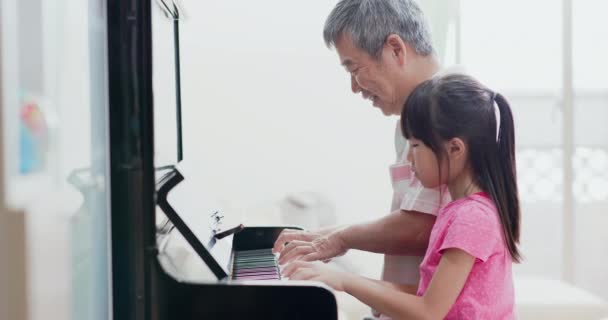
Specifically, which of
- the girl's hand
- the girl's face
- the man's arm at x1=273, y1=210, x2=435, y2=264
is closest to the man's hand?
the man's arm at x1=273, y1=210, x2=435, y2=264

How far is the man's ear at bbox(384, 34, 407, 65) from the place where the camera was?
1.27 m

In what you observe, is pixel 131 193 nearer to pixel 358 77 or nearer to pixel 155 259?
pixel 155 259

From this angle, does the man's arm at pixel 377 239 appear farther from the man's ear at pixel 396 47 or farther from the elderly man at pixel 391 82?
the man's ear at pixel 396 47

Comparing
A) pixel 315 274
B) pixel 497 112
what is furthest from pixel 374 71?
pixel 315 274

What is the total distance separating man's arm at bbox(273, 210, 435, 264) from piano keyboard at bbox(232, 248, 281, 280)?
0.04m

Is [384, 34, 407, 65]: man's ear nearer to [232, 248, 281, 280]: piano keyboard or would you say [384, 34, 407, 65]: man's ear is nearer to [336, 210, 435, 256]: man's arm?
[336, 210, 435, 256]: man's arm

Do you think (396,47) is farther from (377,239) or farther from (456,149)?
(377,239)

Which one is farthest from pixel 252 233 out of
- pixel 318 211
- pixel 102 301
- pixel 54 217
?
pixel 318 211

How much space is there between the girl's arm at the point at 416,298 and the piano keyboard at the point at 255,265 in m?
0.18

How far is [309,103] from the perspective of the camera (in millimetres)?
3143

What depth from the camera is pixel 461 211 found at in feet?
3.44

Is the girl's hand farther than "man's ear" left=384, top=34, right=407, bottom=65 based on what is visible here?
No

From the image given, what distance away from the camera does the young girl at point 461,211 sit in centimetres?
101

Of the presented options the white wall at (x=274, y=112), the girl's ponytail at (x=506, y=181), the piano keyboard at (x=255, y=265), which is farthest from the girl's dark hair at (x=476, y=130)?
the white wall at (x=274, y=112)
